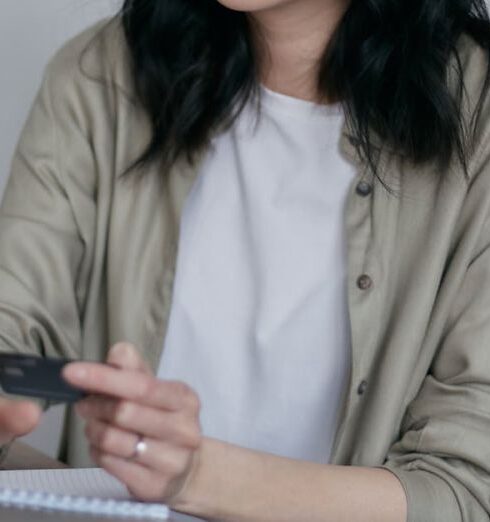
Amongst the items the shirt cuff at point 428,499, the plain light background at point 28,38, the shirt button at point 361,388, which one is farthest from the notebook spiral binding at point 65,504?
the plain light background at point 28,38

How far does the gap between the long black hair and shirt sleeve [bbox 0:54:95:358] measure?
0.09 metres

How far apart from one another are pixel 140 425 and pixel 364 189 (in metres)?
0.46

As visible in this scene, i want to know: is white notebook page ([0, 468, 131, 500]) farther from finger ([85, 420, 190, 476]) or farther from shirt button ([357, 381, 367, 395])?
shirt button ([357, 381, 367, 395])

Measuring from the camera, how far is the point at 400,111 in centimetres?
143

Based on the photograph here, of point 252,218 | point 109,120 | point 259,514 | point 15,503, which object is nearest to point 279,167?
point 252,218

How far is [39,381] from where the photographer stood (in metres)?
1.02

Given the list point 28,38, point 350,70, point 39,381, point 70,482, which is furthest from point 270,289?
point 28,38

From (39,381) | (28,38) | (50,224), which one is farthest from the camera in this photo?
(28,38)

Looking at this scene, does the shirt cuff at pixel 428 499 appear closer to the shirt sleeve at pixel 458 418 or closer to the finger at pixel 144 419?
the shirt sleeve at pixel 458 418

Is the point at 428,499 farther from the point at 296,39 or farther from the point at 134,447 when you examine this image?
the point at 296,39

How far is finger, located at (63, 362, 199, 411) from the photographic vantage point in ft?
3.34

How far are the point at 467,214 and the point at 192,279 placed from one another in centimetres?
30

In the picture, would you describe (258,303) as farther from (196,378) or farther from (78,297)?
(78,297)

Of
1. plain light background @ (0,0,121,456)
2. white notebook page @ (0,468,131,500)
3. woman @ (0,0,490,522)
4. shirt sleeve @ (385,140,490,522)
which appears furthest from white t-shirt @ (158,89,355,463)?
plain light background @ (0,0,121,456)
